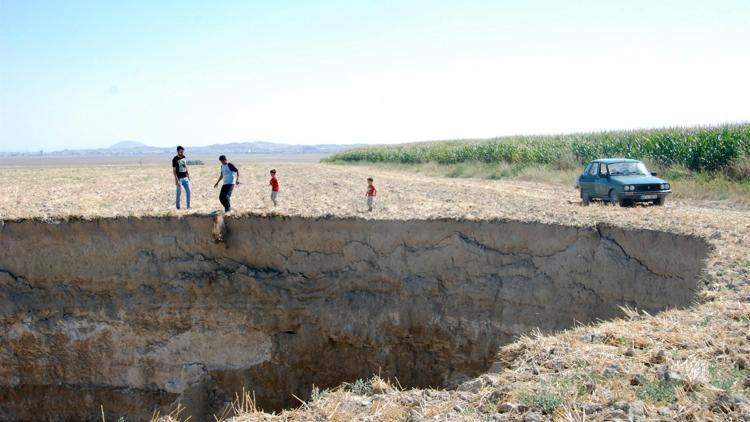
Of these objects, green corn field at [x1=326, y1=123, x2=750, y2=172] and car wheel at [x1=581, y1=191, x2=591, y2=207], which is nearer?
car wheel at [x1=581, y1=191, x2=591, y2=207]

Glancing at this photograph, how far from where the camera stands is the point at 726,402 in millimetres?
4625

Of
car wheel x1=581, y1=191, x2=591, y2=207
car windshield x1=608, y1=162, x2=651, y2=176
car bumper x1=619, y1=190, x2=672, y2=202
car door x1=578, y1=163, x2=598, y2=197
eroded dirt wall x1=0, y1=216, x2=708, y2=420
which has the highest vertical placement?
car windshield x1=608, y1=162, x2=651, y2=176

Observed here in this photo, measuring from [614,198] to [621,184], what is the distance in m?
0.40

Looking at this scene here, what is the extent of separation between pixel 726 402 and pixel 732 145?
2075 centimetres

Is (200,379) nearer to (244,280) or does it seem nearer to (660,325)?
(244,280)

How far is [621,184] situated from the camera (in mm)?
15594

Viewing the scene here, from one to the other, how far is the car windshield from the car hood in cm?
42

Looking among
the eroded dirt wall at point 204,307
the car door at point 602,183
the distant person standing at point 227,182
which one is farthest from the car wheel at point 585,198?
the distant person standing at point 227,182

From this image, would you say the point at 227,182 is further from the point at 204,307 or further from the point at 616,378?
the point at 616,378

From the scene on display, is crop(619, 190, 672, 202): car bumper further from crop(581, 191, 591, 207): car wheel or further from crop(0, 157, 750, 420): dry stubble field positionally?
crop(0, 157, 750, 420): dry stubble field

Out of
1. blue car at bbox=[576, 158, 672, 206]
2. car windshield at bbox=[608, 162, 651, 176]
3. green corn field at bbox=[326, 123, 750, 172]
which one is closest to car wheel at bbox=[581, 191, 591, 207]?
blue car at bbox=[576, 158, 672, 206]

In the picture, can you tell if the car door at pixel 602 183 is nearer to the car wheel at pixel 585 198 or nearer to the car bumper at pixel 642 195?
the car wheel at pixel 585 198

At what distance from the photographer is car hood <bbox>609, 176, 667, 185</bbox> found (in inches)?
612

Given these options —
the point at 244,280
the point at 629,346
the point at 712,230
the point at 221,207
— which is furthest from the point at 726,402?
the point at 221,207
